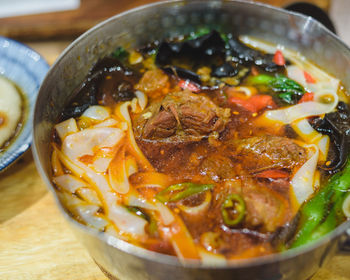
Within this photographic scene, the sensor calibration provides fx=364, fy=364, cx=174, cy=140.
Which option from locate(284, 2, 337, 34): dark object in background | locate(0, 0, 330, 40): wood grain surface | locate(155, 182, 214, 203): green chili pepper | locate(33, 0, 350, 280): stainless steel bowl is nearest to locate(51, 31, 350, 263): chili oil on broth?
locate(155, 182, 214, 203): green chili pepper

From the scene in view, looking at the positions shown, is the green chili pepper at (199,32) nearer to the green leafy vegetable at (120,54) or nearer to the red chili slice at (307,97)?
the green leafy vegetable at (120,54)

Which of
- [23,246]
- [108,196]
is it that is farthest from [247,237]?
[23,246]

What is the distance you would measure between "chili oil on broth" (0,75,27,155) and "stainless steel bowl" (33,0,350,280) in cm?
48

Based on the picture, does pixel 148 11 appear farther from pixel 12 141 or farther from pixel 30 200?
pixel 30 200

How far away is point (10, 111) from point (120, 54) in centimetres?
112

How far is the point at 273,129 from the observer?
2830 mm

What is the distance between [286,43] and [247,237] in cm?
209

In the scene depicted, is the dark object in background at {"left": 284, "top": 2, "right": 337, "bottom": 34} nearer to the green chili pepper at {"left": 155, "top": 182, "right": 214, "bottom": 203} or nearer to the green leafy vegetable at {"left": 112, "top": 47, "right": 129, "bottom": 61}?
the green leafy vegetable at {"left": 112, "top": 47, "right": 129, "bottom": 61}

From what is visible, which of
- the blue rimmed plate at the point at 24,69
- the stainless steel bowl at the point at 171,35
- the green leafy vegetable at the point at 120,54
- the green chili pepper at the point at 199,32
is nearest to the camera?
the stainless steel bowl at the point at 171,35

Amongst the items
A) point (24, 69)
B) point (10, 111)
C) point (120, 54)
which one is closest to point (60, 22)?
point (24, 69)

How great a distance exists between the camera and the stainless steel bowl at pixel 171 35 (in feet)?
5.60

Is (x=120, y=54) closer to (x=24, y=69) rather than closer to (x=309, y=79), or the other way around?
(x=24, y=69)


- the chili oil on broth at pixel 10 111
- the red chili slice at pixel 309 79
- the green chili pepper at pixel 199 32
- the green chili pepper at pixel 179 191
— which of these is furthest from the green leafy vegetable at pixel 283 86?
the chili oil on broth at pixel 10 111

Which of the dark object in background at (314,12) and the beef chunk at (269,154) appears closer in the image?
the beef chunk at (269,154)
